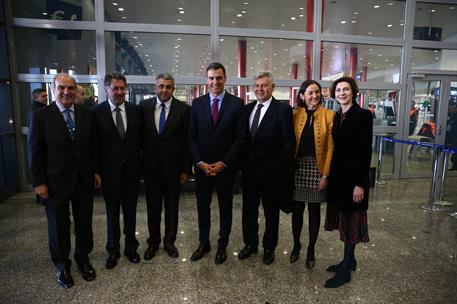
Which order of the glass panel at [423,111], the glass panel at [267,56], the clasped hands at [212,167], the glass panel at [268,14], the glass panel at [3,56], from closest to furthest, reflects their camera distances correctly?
1. the clasped hands at [212,167]
2. the glass panel at [3,56]
3. the glass panel at [268,14]
4. the glass panel at [267,56]
5. the glass panel at [423,111]

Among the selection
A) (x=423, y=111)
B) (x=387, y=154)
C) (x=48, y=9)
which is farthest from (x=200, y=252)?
(x=423, y=111)

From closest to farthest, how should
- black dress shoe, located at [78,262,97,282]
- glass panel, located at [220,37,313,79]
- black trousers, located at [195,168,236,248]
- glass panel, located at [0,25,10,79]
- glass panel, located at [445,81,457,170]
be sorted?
black dress shoe, located at [78,262,97,282] → black trousers, located at [195,168,236,248] → glass panel, located at [0,25,10,79] → glass panel, located at [220,37,313,79] → glass panel, located at [445,81,457,170]

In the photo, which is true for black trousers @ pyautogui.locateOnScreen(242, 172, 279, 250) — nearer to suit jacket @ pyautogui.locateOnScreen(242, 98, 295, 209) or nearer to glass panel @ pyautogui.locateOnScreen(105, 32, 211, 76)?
suit jacket @ pyautogui.locateOnScreen(242, 98, 295, 209)

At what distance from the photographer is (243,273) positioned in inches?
104

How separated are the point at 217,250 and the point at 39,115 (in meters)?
1.90

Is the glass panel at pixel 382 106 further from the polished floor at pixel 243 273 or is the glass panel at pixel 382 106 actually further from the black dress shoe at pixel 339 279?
the black dress shoe at pixel 339 279

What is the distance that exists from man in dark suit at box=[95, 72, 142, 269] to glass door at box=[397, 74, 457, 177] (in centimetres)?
574

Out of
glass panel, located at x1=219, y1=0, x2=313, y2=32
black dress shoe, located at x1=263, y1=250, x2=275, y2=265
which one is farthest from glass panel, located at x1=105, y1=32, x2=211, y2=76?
black dress shoe, located at x1=263, y1=250, x2=275, y2=265

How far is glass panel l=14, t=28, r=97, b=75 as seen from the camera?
5.15 meters

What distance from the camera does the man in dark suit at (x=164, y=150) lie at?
8.93 feet

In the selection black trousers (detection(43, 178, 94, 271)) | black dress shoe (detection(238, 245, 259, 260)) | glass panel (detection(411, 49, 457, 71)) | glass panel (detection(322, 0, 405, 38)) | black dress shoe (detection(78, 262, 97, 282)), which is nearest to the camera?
black trousers (detection(43, 178, 94, 271))

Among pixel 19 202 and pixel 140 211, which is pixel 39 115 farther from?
pixel 19 202

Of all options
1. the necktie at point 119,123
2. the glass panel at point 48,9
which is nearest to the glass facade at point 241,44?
the glass panel at point 48,9

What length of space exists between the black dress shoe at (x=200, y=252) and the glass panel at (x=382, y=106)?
4.91m
